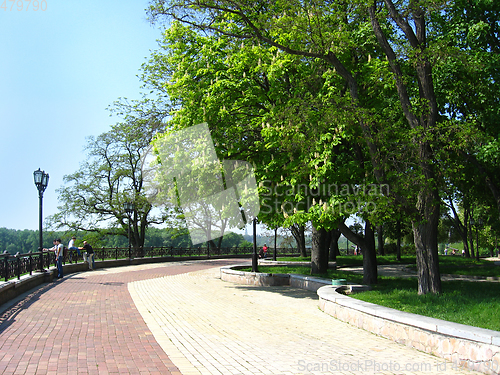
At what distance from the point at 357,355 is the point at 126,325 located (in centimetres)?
451

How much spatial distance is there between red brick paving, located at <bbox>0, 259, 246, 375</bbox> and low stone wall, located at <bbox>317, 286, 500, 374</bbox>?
382cm

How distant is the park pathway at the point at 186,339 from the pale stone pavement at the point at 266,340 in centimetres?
1

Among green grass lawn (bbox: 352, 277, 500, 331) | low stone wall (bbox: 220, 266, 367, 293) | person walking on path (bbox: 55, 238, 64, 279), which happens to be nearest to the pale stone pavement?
green grass lawn (bbox: 352, 277, 500, 331)

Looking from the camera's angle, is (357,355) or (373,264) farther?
(373,264)

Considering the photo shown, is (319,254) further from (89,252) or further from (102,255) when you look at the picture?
(102,255)

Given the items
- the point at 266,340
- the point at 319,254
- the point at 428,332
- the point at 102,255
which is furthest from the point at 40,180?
the point at 428,332

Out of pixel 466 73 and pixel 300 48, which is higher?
pixel 300 48

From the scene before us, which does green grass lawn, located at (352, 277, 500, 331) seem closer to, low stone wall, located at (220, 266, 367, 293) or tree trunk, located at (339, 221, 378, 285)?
tree trunk, located at (339, 221, 378, 285)

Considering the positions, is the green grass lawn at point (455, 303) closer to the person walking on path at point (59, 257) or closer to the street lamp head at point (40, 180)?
the person walking on path at point (59, 257)

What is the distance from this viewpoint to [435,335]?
6.46 m

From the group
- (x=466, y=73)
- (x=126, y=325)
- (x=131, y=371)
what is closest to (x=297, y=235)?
(x=466, y=73)

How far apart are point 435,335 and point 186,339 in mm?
4050

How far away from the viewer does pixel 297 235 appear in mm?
39438

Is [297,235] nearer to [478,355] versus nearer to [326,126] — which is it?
[326,126]
